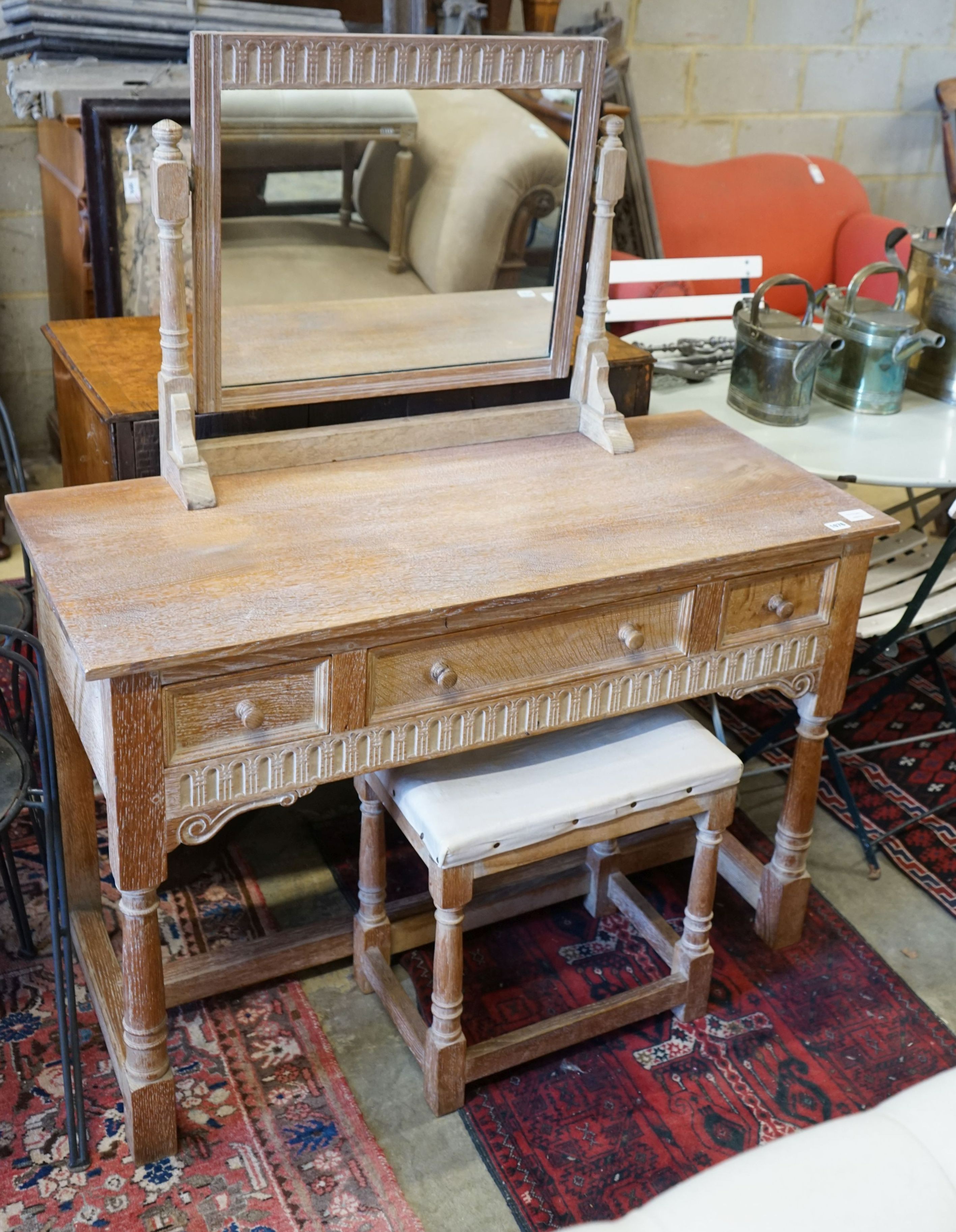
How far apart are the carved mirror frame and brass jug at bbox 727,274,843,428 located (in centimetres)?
64

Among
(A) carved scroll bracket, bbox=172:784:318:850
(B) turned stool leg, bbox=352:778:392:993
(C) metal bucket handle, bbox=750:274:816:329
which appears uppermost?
(C) metal bucket handle, bbox=750:274:816:329

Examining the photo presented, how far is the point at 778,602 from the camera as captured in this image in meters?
2.05

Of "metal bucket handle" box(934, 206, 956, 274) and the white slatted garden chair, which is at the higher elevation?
"metal bucket handle" box(934, 206, 956, 274)

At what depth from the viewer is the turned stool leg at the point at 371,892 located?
219cm

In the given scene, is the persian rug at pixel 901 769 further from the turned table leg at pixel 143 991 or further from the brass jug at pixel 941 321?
the turned table leg at pixel 143 991

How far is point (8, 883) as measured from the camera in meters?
2.26

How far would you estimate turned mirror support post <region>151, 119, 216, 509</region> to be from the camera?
1.76 m

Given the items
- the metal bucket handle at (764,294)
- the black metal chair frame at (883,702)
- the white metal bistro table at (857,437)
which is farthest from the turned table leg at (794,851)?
the metal bucket handle at (764,294)

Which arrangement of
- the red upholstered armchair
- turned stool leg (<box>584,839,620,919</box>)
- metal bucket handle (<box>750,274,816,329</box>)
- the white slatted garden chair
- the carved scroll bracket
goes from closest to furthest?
1. the carved scroll bracket
2. turned stool leg (<box>584,839,620,919</box>)
3. metal bucket handle (<box>750,274,816,329</box>)
4. the white slatted garden chair
5. the red upholstered armchair

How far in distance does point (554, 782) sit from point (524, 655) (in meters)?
0.22

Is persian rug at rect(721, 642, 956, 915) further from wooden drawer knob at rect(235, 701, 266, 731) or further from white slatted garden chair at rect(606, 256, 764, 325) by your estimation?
wooden drawer knob at rect(235, 701, 266, 731)

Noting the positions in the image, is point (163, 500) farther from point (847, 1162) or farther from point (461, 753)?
point (847, 1162)

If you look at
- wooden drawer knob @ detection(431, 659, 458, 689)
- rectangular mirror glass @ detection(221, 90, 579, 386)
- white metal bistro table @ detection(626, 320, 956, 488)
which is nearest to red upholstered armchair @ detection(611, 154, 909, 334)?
white metal bistro table @ detection(626, 320, 956, 488)

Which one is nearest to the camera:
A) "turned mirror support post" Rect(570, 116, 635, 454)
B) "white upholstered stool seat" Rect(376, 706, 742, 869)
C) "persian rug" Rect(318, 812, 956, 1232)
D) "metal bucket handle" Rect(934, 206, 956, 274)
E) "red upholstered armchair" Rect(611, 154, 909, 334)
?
"white upholstered stool seat" Rect(376, 706, 742, 869)
